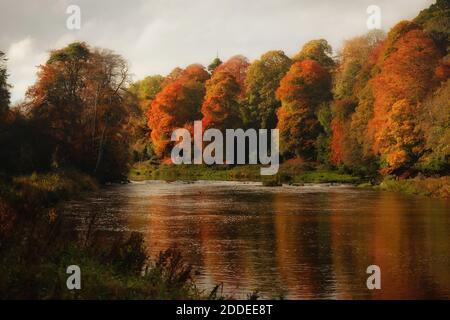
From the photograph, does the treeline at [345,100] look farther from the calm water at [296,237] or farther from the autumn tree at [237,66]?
the calm water at [296,237]

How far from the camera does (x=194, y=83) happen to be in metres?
85.2

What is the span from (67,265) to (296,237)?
11.8 meters

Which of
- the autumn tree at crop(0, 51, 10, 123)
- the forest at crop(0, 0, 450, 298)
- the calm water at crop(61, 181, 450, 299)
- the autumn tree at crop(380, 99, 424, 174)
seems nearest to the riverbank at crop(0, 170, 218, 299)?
the forest at crop(0, 0, 450, 298)

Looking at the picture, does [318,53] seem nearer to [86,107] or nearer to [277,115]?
A: [277,115]

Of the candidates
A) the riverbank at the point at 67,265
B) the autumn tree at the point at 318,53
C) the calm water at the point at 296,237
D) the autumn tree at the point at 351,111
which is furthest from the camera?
the autumn tree at the point at 318,53

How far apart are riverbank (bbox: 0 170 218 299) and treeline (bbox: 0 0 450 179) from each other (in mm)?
25639

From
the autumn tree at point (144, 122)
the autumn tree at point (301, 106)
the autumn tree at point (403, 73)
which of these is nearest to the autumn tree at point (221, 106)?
the autumn tree at point (301, 106)

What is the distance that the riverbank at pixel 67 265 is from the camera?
420 inches

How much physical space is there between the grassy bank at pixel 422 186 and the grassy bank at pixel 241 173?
7.77 meters

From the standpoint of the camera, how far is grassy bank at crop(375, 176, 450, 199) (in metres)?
40.5

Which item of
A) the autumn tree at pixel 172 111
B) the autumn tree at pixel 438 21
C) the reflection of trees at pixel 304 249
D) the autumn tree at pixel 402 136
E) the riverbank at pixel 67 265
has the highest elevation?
the autumn tree at pixel 438 21

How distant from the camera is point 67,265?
12.5m

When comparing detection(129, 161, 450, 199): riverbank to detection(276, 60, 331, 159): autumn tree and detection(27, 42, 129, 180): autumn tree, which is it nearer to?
detection(276, 60, 331, 159): autumn tree

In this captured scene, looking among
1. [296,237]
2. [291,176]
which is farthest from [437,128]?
[296,237]
